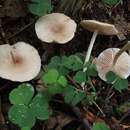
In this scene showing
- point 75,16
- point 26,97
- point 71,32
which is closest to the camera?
point 26,97

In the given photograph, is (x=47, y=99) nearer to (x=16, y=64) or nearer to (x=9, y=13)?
(x=16, y=64)

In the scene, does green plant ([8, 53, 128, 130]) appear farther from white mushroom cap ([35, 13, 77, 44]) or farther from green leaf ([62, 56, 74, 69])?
white mushroom cap ([35, 13, 77, 44])

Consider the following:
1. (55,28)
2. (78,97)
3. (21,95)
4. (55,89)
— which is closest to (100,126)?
(78,97)

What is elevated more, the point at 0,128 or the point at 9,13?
the point at 9,13

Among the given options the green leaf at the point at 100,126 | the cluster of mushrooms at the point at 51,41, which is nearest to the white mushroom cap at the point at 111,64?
the cluster of mushrooms at the point at 51,41

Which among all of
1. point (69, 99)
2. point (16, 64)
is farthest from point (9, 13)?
point (69, 99)

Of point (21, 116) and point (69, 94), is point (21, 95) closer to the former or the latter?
point (21, 116)
